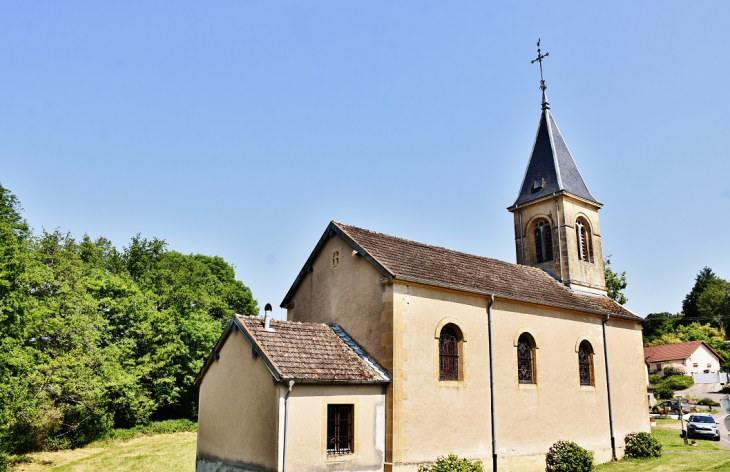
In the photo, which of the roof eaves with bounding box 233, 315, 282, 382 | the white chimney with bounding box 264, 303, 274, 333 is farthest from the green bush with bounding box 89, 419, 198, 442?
the white chimney with bounding box 264, 303, 274, 333

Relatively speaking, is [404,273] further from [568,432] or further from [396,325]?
[568,432]

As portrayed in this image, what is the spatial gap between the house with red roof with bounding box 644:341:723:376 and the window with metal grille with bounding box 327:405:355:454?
64.7 metres

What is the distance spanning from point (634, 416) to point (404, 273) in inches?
558

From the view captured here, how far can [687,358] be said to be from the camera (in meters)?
65.3

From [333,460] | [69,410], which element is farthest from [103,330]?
[333,460]

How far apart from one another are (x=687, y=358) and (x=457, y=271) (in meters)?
60.5

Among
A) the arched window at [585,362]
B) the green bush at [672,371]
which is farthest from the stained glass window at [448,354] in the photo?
the green bush at [672,371]

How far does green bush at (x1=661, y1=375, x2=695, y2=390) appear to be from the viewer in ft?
188

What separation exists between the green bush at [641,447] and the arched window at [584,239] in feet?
26.9

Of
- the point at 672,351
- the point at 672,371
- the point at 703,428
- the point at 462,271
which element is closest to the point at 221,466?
the point at 462,271

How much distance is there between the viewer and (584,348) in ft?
72.4

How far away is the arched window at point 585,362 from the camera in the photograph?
2162 cm

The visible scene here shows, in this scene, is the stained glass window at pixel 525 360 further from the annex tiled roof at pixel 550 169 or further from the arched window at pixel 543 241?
the annex tiled roof at pixel 550 169

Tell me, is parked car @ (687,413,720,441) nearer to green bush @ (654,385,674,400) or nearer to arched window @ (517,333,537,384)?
arched window @ (517,333,537,384)
